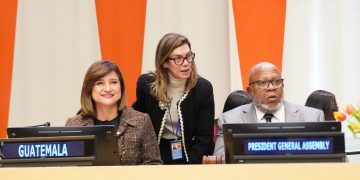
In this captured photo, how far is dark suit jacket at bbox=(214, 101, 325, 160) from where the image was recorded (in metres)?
3.18

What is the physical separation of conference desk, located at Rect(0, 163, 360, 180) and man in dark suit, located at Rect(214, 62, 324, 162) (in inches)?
60.8

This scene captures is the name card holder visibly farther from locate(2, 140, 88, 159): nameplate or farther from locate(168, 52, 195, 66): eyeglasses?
locate(168, 52, 195, 66): eyeglasses

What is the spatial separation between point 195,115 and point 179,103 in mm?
147

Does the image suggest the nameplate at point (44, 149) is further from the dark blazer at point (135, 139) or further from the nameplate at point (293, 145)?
the nameplate at point (293, 145)

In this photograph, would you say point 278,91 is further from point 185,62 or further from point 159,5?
point 159,5

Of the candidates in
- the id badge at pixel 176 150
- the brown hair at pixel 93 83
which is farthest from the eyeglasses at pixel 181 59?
the id badge at pixel 176 150

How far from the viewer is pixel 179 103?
132 inches

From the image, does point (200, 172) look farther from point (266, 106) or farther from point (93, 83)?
point (266, 106)

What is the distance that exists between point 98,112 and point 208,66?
2.02 m

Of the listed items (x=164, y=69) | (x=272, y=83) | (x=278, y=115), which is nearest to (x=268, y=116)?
(x=278, y=115)

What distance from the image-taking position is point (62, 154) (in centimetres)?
234

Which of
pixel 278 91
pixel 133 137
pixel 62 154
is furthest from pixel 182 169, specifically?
pixel 278 91

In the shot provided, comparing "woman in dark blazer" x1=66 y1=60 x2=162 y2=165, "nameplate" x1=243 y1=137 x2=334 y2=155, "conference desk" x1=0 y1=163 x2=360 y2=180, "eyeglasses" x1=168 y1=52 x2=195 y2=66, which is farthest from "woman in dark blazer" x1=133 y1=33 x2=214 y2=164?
"conference desk" x1=0 y1=163 x2=360 y2=180

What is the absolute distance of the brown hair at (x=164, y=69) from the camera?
3.34m
